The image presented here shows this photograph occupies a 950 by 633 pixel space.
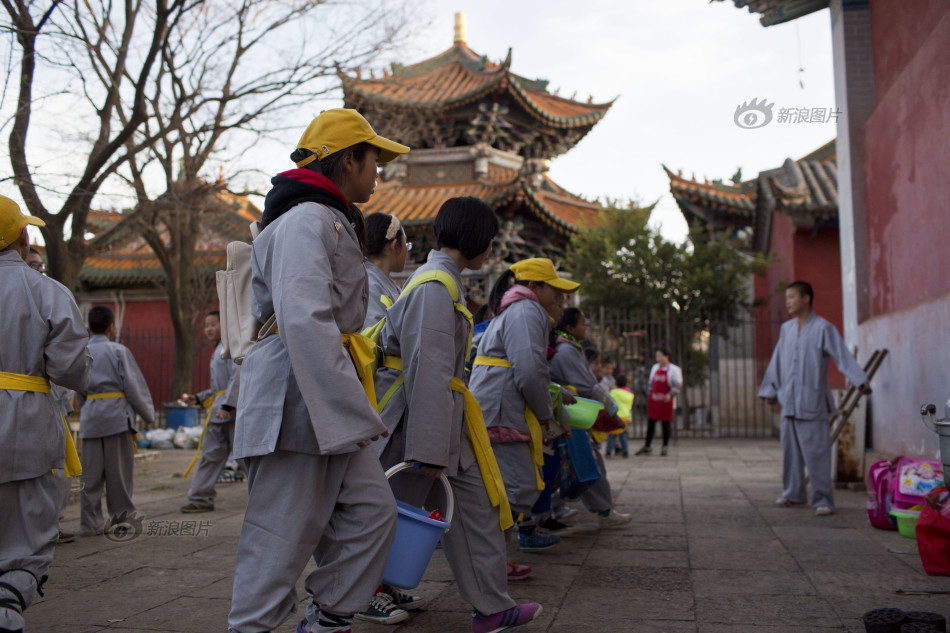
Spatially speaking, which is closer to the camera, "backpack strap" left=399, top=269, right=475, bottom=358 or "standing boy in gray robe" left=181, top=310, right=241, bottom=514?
"backpack strap" left=399, top=269, right=475, bottom=358

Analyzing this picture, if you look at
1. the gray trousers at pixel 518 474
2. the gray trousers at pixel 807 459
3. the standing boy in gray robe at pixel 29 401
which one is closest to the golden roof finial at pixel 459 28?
the gray trousers at pixel 807 459

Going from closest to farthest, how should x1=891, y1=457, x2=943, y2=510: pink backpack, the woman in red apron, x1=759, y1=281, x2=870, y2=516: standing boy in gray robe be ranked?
x1=891, y1=457, x2=943, y2=510: pink backpack < x1=759, y1=281, x2=870, y2=516: standing boy in gray robe < the woman in red apron

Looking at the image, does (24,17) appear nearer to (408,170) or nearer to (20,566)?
(20,566)

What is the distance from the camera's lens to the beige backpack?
261 cm

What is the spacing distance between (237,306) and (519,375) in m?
1.81

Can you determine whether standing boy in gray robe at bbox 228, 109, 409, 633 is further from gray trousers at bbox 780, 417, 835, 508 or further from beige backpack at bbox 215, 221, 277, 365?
gray trousers at bbox 780, 417, 835, 508

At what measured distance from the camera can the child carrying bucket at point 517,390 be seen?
4137 mm

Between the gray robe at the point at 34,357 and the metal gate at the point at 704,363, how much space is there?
12.7m

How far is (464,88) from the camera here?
17359 millimetres

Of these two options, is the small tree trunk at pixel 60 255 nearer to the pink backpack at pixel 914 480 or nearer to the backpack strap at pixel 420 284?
the backpack strap at pixel 420 284

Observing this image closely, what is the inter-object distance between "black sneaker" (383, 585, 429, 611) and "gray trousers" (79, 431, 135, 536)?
2809 millimetres

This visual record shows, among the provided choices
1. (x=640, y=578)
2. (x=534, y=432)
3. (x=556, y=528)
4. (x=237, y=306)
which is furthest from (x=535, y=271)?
(x=237, y=306)

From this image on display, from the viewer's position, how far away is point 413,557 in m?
2.65

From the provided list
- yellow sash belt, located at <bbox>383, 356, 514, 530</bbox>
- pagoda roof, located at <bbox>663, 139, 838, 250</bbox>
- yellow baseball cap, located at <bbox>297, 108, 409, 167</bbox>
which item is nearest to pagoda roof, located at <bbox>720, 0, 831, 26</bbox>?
pagoda roof, located at <bbox>663, 139, 838, 250</bbox>
